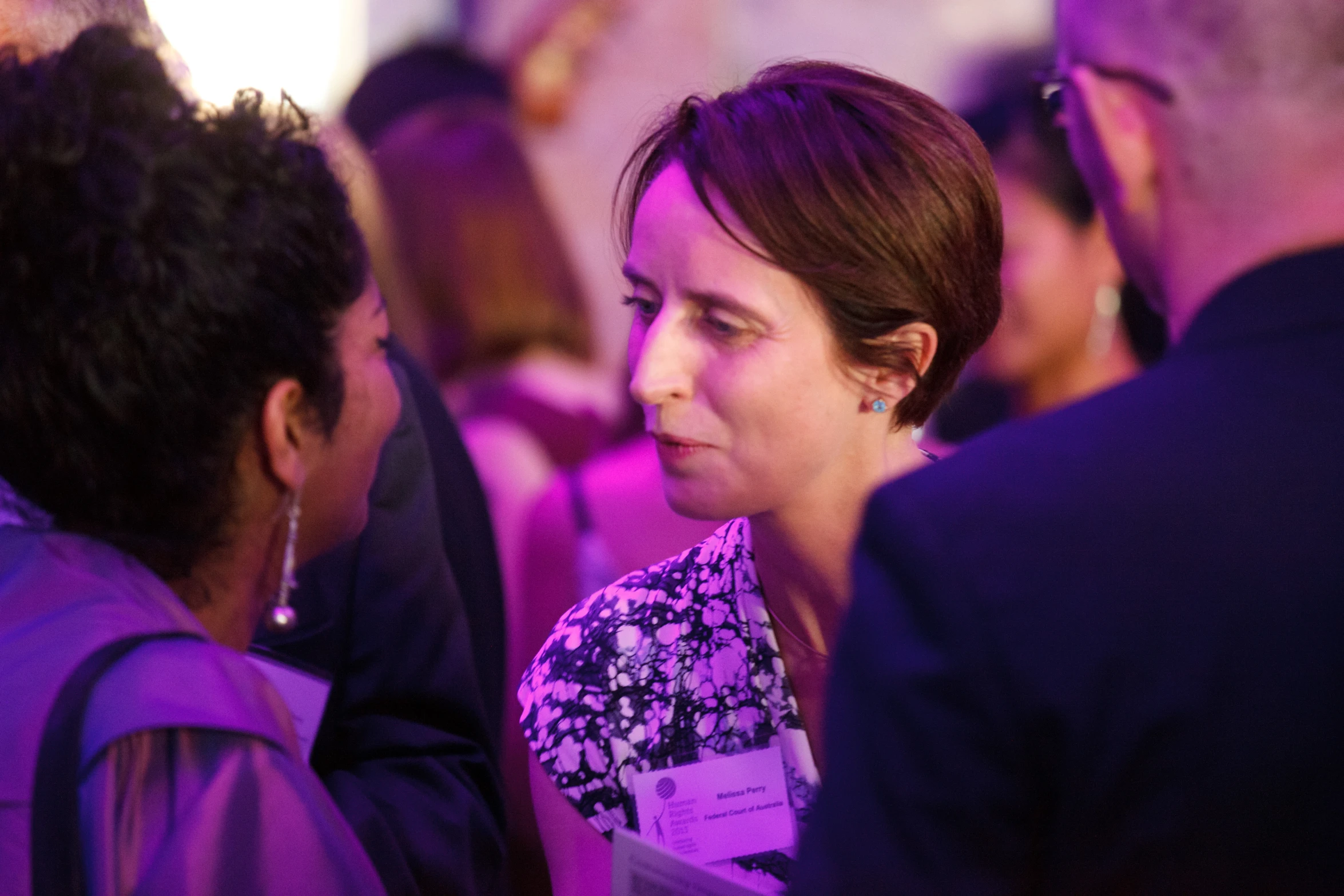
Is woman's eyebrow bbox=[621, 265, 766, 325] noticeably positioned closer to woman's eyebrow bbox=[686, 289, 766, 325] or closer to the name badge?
woman's eyebrow bbox=[686, 289, 766, 325]

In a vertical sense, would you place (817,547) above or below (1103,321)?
above

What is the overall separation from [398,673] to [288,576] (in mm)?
432

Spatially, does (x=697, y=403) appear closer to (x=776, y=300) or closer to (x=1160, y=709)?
(x=776, y=300)

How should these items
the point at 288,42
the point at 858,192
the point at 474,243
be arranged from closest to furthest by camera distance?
1. the point at 858,192
2. the point at 474,243
3. the point at 288,42

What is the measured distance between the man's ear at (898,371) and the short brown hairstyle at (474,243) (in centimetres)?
139

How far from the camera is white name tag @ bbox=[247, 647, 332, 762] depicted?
5.27ft

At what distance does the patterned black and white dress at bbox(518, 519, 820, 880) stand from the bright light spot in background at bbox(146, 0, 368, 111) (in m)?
3.80

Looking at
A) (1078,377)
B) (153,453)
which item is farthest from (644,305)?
(1078,377)

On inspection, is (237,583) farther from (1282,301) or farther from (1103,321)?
(1103,321)

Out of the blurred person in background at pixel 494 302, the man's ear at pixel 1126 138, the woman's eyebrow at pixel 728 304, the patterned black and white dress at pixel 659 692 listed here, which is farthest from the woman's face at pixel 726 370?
the blurred person in background at pixel 494 302

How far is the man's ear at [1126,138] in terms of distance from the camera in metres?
0.98

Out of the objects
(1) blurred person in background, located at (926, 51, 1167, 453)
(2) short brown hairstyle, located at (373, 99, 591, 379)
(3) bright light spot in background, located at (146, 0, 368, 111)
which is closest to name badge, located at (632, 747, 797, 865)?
(2) short brown hairstyle, located at (373, 99, 591, 379)

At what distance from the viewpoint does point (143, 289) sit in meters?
1.10

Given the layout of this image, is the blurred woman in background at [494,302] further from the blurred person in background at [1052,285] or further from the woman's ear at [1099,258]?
the woman's ear at [1099,258]
